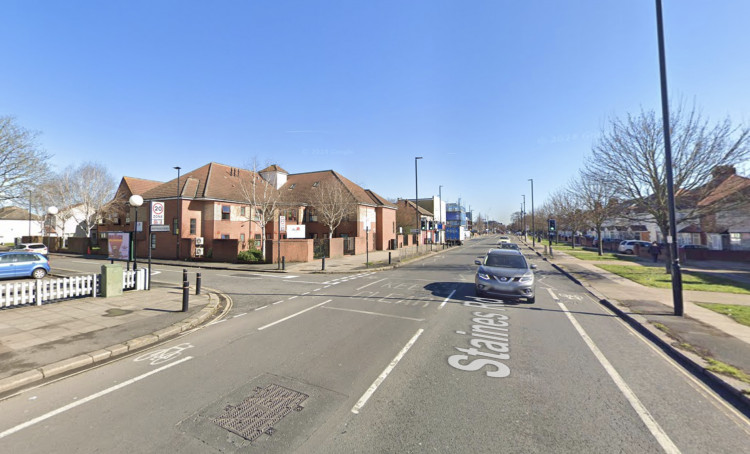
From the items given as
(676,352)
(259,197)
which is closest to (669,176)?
(676,352)

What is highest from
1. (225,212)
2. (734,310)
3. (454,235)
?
(225,212)

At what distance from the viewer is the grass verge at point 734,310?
304 inches

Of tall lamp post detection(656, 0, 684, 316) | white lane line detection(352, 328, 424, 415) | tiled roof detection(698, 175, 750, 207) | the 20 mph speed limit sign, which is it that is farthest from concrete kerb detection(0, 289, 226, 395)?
tiled roof detection(698, 175, 750, 207)

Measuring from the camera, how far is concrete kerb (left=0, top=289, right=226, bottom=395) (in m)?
4.70

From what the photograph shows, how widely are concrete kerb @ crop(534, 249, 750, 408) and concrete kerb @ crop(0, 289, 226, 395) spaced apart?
34.5 feet

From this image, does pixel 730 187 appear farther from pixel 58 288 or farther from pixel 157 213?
pixel 58 288

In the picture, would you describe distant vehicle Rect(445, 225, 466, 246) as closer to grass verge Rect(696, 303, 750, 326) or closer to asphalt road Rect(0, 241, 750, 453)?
grass verge Rect(696, 303, 750, 326)

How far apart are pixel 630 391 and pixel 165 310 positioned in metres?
11.3

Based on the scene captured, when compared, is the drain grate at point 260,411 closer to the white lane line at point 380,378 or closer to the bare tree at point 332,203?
the white lane line at point 380,378

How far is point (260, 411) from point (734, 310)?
13171mm

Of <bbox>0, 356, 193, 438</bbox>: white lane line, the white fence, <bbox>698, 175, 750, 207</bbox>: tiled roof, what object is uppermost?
<bbox>698, 175, 750, 207</bbox>: tiled roof

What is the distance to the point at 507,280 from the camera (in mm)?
9820

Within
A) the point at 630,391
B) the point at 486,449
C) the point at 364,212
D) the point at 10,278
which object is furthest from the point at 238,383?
the point at 364,212

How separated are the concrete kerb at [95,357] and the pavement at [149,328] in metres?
0.01
